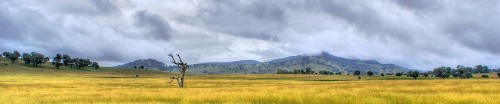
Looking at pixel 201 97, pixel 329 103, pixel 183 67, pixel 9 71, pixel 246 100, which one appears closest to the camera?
pixel 329 103

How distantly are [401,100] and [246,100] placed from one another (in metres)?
9.71

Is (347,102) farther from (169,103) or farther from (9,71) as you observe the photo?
(9,71)

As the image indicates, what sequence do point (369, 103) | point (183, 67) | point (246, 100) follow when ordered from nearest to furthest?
point (369, 103) < point (246, 100) < point (183, 67)

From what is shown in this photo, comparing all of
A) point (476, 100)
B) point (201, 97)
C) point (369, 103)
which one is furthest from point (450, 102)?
point (201, 97)

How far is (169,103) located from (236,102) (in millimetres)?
4256

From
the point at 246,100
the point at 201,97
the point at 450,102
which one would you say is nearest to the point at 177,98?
the point at 201,97

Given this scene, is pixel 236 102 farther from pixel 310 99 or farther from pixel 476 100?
pixel 476 100

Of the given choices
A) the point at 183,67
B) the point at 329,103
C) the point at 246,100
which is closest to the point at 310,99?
the point at 329,103

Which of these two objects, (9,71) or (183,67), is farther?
(9,71)

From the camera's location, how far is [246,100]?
102 feet

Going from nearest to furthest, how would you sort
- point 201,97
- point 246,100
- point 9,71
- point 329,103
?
point 329,103, point 246,100, point 201,97, point 9,71

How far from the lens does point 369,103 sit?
27.3m

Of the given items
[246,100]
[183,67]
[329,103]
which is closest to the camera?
[329,103]

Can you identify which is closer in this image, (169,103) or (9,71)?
(169,103)
